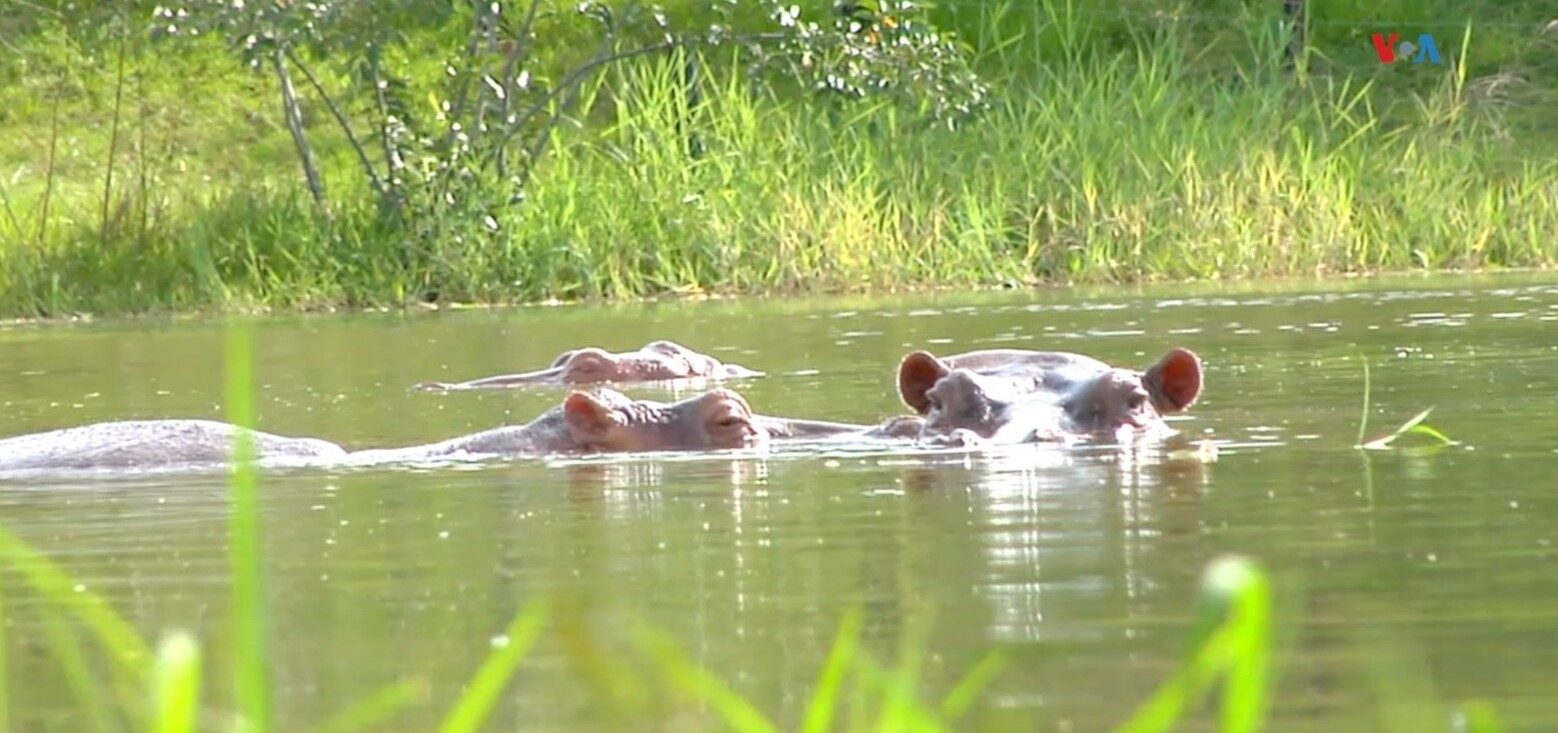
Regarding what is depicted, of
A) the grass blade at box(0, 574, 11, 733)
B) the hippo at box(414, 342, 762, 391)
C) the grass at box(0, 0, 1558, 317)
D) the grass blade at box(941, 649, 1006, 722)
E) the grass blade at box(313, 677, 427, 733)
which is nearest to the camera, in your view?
the grass blade at box(941, 649, 1006, 722)

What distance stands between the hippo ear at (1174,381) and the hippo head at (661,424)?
89 cm

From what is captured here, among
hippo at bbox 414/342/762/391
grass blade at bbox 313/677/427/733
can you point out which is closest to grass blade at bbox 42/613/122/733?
grass blade at bbox 313/677/427/733

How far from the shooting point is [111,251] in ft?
52.7

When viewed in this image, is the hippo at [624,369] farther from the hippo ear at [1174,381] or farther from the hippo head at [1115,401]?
the hippo head at [1115,401]

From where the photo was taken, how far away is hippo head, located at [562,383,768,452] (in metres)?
6.62

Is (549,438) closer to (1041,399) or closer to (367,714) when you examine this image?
(1041,399)

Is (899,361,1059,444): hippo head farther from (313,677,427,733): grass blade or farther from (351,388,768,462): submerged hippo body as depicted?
(313,677,427,733): grass blade

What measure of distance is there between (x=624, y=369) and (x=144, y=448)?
11.1 ft

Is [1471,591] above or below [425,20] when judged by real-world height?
below

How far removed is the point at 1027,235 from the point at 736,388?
706 centimetres

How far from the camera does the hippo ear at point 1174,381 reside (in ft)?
21.9

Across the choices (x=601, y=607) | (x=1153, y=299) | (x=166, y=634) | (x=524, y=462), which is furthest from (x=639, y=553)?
(x=1153, y=299)

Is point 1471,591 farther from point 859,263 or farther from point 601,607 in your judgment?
point 859,263

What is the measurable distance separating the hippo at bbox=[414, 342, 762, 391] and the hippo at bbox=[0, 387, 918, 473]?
112 inches
